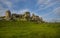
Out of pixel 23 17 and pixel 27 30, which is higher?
pixel 23 17

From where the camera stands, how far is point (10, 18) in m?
3.51

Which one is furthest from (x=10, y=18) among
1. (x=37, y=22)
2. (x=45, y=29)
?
(x=45, y=29)

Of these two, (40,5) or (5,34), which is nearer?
(5,34)

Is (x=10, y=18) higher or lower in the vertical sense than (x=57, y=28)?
higher

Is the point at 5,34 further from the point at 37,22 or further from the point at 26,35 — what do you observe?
the point at 37,22

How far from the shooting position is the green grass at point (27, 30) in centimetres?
344

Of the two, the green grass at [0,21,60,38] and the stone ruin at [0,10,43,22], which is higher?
the stone ruin at [0,10,43,22]

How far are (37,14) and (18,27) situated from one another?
22.9 inches

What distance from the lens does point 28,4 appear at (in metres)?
3.71

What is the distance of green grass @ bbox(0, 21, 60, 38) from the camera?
3.44 m

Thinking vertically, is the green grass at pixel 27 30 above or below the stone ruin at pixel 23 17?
below

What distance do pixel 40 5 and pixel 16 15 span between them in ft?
2.24

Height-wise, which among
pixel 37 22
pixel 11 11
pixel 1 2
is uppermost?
pixel 1 2

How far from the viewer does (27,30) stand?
355 cm
